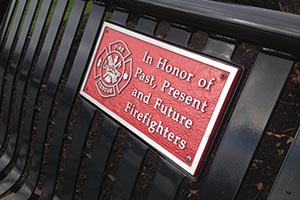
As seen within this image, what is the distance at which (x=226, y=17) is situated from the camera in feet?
3.15

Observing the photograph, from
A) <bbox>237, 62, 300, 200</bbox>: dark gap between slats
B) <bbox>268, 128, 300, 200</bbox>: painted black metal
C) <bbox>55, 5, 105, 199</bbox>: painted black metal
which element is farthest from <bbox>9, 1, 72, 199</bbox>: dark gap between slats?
<bbox>237, 62, 300, 200</bbox>: dark gap between slats

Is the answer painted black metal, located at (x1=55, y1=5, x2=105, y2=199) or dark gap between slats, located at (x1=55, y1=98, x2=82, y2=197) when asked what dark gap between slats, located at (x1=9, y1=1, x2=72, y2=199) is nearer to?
dark gap between slats, located at (x1=55, y1=98, x2=82, y2=197)

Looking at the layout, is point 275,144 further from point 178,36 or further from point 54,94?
point 178,36

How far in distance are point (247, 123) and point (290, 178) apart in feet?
0.50

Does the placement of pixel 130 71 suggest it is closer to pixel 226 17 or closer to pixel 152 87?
pixel 152 87

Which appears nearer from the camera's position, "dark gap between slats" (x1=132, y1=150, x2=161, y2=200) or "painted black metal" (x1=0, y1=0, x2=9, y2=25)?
"painted black metal" (x1=0, y1=0, x2=9, y2=25)

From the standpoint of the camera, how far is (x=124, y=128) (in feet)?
4.12

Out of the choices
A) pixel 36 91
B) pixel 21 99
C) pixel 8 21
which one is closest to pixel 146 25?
pixel 36 91

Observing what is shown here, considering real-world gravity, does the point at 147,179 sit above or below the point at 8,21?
below

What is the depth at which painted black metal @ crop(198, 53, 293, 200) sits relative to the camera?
0.88 metres

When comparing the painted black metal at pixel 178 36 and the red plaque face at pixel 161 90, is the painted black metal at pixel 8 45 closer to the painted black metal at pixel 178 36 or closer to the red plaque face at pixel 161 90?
the red plaque face at pixel 161 90

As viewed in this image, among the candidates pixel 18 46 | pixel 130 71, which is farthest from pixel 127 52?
pixel 18 46

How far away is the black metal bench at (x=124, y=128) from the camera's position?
0.88 m

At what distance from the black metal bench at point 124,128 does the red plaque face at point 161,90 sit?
1.1 inches
